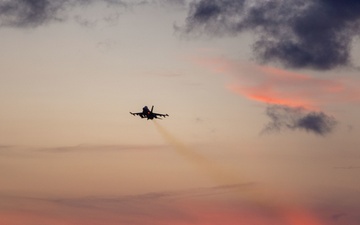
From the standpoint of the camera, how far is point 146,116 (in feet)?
306
